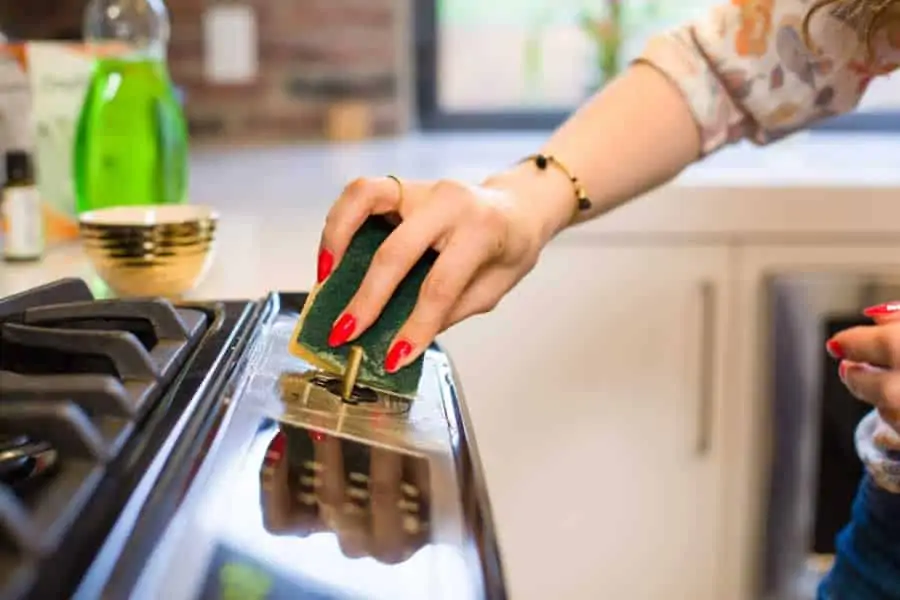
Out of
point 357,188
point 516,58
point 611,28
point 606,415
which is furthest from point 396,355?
point 516,58

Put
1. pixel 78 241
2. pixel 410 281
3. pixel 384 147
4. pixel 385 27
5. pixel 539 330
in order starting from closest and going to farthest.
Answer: pixel 410 281 < pixel 78 241 < pixel 539 330 < pixel 384 147 < pixel 385 27

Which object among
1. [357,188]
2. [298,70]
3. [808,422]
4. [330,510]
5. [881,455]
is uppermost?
[298,70]

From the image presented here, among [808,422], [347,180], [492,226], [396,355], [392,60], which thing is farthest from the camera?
[392,60]

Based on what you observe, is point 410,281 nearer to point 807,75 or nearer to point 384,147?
point 807,75

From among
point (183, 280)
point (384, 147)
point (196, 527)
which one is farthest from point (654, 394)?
point (196, 527)

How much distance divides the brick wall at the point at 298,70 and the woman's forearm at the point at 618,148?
1041 millimetres

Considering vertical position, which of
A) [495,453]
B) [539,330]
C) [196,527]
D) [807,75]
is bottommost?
[495,453]

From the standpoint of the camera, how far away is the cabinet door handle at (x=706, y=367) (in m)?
1.23

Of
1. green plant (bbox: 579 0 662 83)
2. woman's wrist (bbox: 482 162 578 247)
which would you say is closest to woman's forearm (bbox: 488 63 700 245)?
woman's wrist (bbox: 482 162 578 247)

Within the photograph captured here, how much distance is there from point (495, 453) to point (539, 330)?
0.15m

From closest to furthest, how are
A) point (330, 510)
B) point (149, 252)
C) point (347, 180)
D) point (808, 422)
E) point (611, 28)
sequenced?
point (330, 510) < point (149, 252) < point (808, 422) < point (347, 180) < point (611, 28)

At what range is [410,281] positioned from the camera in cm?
68

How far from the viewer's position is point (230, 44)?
73.6 inches

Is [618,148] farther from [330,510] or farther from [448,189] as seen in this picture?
[330,510]
